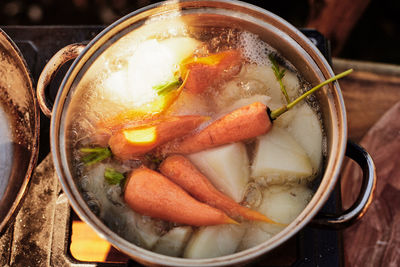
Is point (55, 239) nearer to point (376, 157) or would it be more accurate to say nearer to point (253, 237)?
point (253, 237)

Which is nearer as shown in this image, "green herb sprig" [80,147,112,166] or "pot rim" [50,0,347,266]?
"pot rim" [50,0,347,266]

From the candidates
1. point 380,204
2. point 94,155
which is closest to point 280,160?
point 94,155

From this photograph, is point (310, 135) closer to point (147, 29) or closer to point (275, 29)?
point (275, 29)

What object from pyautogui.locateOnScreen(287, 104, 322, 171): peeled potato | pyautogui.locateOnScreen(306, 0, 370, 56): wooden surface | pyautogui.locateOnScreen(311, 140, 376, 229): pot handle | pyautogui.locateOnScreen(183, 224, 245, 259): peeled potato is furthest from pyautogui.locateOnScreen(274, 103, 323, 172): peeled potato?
pyautogui.locateOnScreen(306, 0, 370, 56): wooden surface

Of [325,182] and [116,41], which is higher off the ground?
[116,41]

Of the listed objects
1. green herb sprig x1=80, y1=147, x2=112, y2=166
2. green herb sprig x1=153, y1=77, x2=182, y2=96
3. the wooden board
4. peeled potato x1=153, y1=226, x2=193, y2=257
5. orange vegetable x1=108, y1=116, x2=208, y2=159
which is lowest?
the wooden board

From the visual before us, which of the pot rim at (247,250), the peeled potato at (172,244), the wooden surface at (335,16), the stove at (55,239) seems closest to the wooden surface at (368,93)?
the wooden surface at (335,16)

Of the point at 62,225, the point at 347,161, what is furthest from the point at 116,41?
the point at 347,161

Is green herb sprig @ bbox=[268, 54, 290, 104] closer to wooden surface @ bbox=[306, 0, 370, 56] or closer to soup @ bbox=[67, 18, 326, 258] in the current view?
soup @ bbox=[67, 18, 326, 258]
